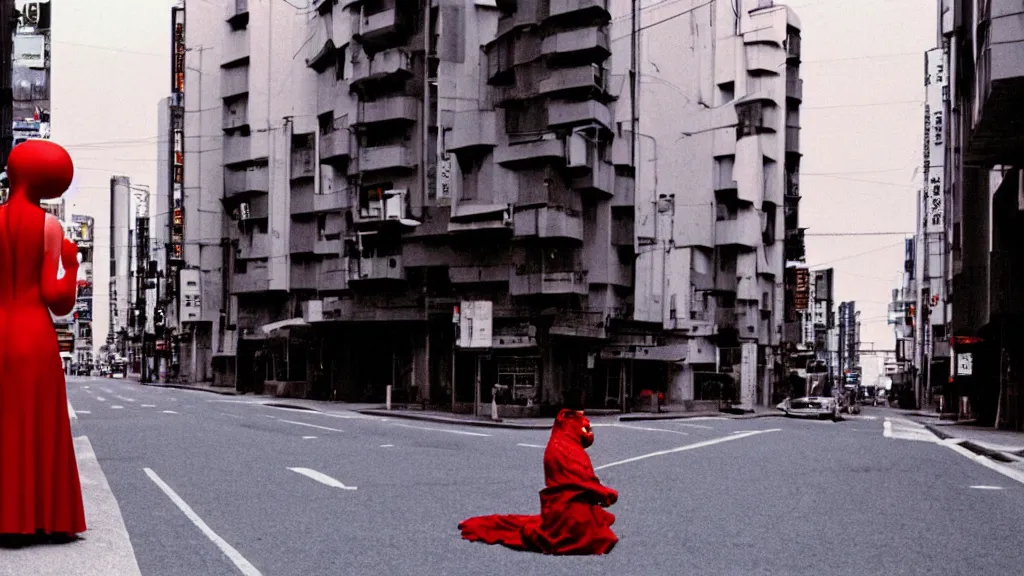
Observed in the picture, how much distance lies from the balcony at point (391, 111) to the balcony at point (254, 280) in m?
17.0

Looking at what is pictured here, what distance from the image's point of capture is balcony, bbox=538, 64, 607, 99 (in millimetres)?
42312

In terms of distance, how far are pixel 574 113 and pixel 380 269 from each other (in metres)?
13.2

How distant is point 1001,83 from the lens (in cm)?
2023

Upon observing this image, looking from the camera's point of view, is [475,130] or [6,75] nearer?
[6,75]

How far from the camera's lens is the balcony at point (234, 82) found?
230 ft

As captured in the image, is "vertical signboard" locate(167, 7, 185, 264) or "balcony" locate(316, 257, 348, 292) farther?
"vertical signboard" locate(167, 7, 185, 264)

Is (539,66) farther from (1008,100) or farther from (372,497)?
(372,497)

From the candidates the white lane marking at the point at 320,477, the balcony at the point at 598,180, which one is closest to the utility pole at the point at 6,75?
the balcony at the point at 598,180

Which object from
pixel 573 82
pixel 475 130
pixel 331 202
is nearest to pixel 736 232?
pixel 331 202

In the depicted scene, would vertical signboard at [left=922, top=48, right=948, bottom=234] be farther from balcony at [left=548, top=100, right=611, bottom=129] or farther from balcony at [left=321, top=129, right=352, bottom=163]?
balcony at [left=321, top=129, right=352, bottom=163]

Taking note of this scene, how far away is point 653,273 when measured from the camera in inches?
2218

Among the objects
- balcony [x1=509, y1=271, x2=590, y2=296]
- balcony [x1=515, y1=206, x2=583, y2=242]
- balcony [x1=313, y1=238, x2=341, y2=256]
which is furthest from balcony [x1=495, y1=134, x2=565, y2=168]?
balcony [x1=313, y1=238, x2=341, y2=256]

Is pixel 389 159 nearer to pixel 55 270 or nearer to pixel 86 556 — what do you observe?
pixel 55 270

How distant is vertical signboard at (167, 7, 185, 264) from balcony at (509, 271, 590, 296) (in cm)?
4457
